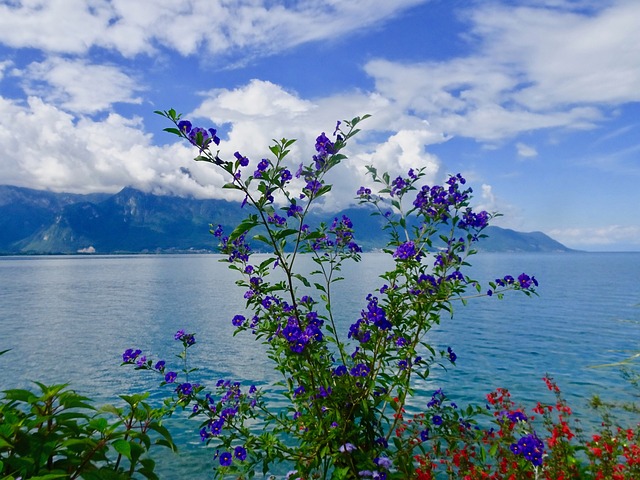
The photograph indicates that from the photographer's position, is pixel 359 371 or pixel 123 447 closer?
pixel 123 447

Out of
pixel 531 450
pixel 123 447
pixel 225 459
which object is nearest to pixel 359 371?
pixel 531 450

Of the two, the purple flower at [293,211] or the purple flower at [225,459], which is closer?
the purple flower at [293,211]

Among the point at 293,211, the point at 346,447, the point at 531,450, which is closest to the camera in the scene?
the point at 531,450

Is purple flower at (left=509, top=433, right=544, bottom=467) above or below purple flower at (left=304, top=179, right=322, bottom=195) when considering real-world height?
below

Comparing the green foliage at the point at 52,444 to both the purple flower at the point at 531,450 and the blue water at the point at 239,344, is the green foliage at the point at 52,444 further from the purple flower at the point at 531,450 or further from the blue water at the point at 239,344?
the blue water at the point at 239,344

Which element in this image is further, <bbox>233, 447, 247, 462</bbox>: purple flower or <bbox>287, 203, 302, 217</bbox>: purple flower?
<bbox>233, 447, 247, 462</bbox>: purple flower

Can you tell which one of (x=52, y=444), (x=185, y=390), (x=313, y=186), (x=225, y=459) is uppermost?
(x=313, y=186)

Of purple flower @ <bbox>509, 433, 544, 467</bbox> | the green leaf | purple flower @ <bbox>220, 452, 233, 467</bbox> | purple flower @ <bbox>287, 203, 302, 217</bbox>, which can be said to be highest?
purple flower @ <bbox>287, 203, 302, 217</bbox>

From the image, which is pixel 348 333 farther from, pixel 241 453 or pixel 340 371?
pixel 241 453

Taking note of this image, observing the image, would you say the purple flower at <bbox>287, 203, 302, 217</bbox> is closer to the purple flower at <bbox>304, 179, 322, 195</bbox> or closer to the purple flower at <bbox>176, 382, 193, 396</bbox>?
the purple flower at <bbox>304, 179, 322, 195</bbox>

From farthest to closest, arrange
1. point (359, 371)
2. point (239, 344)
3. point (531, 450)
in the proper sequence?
point (239, 344)
point (359, 371)
point (531, 450)

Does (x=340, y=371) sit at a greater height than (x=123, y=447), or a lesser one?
lesser

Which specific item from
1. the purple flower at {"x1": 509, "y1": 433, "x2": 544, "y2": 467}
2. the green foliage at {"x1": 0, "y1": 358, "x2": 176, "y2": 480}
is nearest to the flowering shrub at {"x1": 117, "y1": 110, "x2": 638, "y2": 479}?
the purple flower at {"x1": 509, "y1": 433, "x2": 544, "y2": 467}

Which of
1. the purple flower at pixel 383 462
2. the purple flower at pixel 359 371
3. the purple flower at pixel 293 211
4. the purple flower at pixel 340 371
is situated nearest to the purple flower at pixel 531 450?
the purple flower at pixel 383 462
